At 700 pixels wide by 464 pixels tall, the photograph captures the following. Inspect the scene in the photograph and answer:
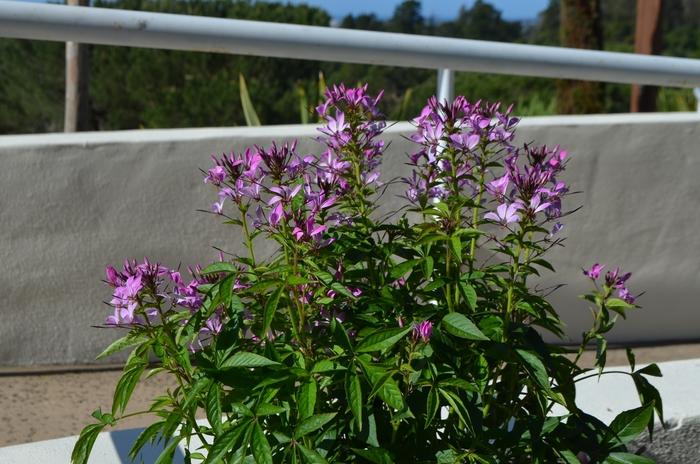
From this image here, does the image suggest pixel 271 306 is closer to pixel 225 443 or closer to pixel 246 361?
pixel 246 361

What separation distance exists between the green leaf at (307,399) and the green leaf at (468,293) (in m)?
0.30

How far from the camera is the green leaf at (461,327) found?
1.88 meters

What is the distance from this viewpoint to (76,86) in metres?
8.89

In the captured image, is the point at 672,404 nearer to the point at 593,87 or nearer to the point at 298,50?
the point at 298,50

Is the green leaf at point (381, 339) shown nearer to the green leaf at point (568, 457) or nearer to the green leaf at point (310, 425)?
the green leaf at point (310, 425)

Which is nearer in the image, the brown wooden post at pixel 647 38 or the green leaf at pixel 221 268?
the green leaf at pixel 221 268

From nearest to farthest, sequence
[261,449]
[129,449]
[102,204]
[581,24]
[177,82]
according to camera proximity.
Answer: [261,449] < [129,449] < [102,204] < [177,82] < [581,24]

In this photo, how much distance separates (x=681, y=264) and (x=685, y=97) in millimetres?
5670

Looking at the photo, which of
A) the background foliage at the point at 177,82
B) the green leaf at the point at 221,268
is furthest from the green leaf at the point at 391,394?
the background foliage at the point at 177,82

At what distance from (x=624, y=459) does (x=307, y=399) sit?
0.66 m

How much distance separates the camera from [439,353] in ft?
6.42

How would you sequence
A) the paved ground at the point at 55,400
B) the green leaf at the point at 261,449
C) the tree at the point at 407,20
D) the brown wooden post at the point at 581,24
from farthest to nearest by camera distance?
1. the tree at the point at 407,20
2. the brown wooden post at the point at 581,24
3. the paved ground at the point at 55,400
4. the green leaf at the point at 261,449

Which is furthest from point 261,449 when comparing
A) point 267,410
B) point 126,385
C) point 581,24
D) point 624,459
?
point 581,24

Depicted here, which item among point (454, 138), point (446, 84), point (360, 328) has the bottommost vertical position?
point (360, 328)
